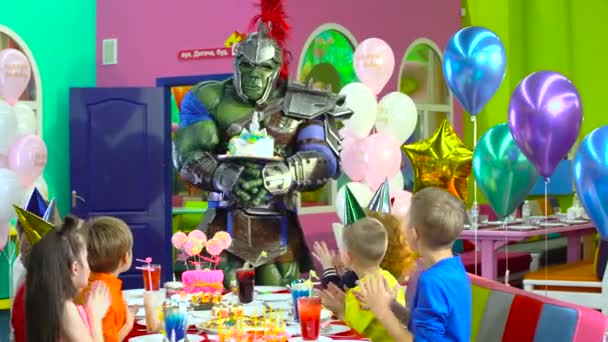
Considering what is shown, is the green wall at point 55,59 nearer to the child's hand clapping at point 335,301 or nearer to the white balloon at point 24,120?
the white balloon at point 24,120

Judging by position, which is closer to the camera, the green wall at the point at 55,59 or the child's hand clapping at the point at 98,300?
the child's hand clapping at the point at 98,300

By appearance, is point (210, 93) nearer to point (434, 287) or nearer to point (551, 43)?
point (434, 287)

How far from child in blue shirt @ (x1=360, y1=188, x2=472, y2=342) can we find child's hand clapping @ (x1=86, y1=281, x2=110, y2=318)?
0.67 metres

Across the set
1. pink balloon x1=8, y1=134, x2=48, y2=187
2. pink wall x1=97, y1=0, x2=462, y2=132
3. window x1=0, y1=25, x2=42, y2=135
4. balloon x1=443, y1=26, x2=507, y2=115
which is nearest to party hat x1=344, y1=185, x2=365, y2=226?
balloon x1=443, y1=26, x2=507, y2=115

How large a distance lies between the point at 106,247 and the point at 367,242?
2.40 feet

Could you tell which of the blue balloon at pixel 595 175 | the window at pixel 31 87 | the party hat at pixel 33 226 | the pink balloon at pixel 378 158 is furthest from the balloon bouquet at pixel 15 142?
the blue balloon at pixel 595 175

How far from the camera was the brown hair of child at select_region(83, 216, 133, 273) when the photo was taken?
8.22 ft

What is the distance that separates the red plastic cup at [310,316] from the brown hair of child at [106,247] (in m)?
0.56

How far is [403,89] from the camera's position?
8.84 meters

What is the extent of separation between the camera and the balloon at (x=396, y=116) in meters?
5.95

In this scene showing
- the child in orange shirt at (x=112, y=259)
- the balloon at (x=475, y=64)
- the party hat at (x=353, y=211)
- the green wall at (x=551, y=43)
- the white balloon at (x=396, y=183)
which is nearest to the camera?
the child in orange shirt at (x=112, y=259)

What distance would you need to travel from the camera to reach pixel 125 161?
286 inches

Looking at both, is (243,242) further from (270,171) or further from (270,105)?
(270,105)

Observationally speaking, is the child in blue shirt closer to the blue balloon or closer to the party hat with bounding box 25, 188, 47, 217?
the blue balloon
